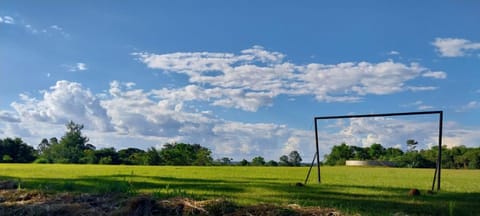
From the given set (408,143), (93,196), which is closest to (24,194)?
(93,196)

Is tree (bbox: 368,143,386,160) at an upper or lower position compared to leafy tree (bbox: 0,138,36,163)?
upper

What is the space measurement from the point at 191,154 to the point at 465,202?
5583 centimetres

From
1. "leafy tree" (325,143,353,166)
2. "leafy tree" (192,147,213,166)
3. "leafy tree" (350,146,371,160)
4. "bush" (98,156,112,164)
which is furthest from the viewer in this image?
"leafy tree" (325,143,353,166)

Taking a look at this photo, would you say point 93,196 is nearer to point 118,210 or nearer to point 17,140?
point 118,210

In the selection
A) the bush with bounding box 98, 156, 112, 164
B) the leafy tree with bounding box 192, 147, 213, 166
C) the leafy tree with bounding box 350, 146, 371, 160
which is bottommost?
the bush with bounding box 98, 156, 112, 164

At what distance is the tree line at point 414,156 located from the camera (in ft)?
170

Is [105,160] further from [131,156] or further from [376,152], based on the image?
[376,152]

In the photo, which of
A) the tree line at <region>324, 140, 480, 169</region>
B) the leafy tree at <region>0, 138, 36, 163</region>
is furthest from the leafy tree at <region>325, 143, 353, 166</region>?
the leafy tree at <region>0, 138, 36, 163</region>

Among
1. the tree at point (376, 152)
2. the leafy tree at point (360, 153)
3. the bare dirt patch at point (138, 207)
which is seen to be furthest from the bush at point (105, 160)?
the bare dirt patch at point (138, 207)

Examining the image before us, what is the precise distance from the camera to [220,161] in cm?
6012

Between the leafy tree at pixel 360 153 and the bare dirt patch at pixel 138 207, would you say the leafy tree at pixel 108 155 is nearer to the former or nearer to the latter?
the leafy tree at pixel 360 153

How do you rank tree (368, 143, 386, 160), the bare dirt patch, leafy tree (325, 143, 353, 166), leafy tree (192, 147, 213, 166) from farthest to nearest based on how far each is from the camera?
leafy tree (325, 143, 353, 166) < tree (368, 143, 386, 160) < leafy tree (192, 147, 213, 166) < the bare dirt patch

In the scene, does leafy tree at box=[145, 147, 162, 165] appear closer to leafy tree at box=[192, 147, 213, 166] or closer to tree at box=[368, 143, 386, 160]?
leafy tree at box=[192, 147, 213, 166]

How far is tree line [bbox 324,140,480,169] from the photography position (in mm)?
51938
